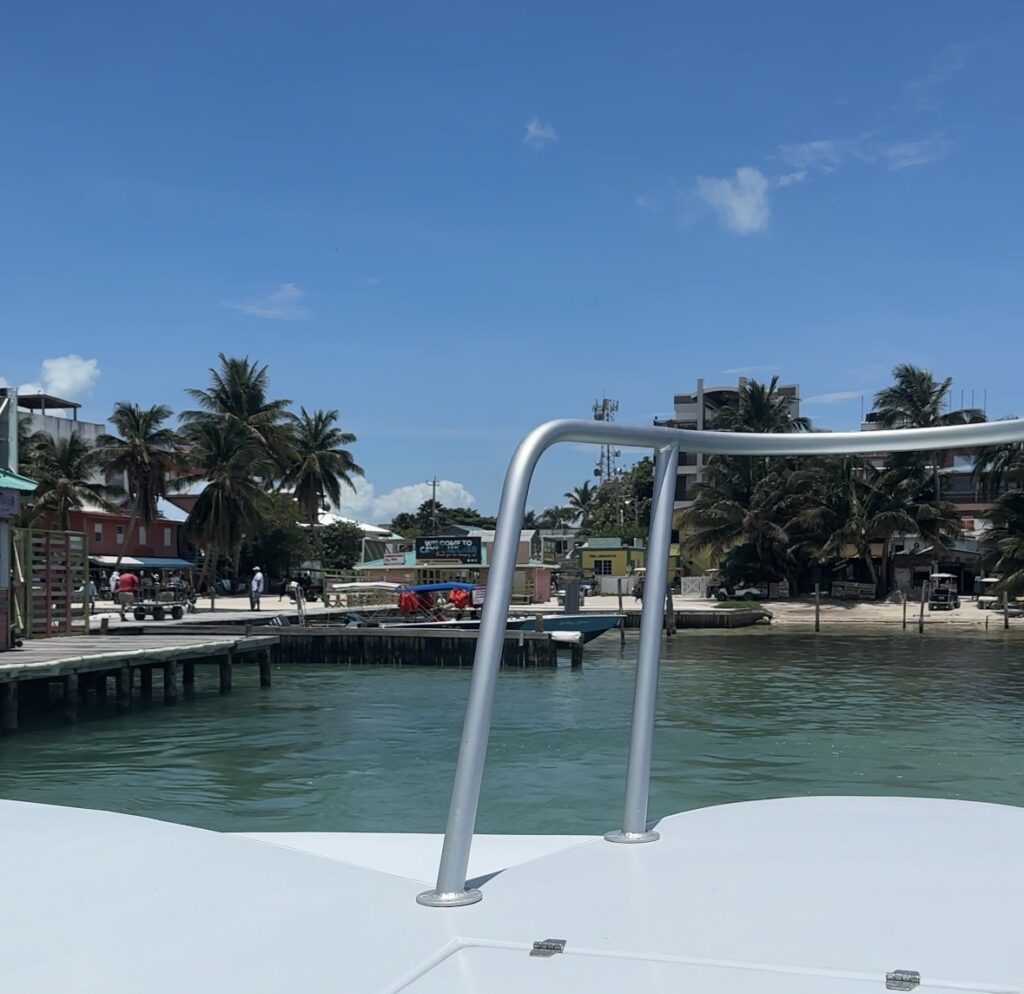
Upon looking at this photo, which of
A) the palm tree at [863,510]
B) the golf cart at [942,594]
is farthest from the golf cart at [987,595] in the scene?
the palm tree at [863,510]

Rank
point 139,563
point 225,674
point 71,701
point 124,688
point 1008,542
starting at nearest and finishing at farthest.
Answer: point 71,701, point 124,688, point 225,674, point 1008,542, point 139,563

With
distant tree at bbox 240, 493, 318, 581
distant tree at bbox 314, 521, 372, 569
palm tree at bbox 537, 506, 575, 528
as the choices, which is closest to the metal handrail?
distant tree at bbox 240, 493, 318, 581

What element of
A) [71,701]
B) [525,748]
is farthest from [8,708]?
[525,748]

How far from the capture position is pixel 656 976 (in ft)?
7.36

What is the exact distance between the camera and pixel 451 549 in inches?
2069

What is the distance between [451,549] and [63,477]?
1965 cm

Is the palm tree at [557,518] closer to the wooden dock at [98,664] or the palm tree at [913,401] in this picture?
the palm tree at [913,401]

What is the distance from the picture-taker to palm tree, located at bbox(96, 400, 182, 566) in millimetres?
53438

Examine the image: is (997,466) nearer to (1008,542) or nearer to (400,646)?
(1008,542)

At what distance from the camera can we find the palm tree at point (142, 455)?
175 feet

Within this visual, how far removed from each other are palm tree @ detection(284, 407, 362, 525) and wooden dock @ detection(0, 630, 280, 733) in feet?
130

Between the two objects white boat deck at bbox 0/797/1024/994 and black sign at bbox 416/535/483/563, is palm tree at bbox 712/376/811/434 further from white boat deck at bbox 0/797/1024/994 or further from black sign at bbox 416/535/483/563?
white boat deck at bbox 0/797/1024/994

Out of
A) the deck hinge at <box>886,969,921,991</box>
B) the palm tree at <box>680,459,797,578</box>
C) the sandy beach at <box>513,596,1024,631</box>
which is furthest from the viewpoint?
the palm tree at <box>680,459,797,578</box>

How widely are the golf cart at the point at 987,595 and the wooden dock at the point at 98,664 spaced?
33761mm
